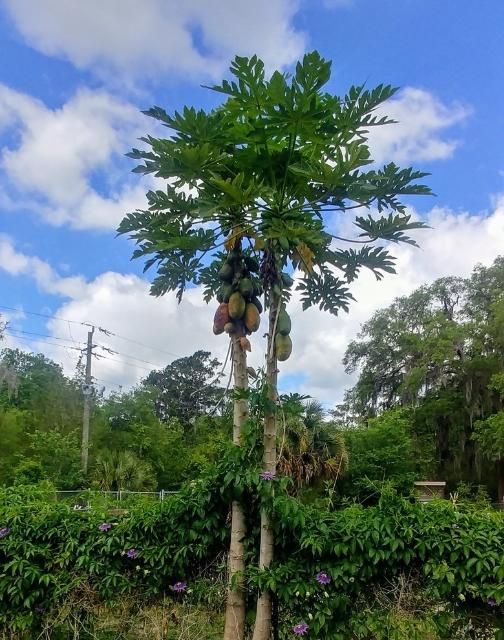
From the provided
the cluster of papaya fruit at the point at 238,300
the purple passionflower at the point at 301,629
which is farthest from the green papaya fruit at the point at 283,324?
the purple passionflower at the point at 301,629

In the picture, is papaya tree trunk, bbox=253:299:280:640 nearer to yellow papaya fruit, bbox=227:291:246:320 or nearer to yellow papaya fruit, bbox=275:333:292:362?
yellow papaya fruit, bbox=275:333:292:362

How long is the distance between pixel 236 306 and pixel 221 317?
0.36ft

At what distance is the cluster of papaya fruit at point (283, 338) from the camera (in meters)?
2.72

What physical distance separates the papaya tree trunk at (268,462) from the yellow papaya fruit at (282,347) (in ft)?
0.08

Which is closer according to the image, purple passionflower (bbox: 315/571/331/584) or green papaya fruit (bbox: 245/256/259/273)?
purple passionflower (bbox: 315/571/331/584)

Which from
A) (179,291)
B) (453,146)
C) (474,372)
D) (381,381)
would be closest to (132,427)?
(381,381)

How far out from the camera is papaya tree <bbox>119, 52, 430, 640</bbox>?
7.96 ft

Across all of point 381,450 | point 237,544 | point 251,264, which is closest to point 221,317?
point 251,264

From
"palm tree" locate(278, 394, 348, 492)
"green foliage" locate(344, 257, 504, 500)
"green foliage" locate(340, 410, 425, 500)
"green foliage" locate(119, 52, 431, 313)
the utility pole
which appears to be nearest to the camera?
"green foliage" locate(119, 52, 431, 313)

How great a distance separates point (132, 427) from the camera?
19.3 metres

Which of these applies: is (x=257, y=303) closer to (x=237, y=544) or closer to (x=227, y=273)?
(x=227, y=273)

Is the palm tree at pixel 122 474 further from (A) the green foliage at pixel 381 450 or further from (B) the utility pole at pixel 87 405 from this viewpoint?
(A) the green foliage at pixel 381 450

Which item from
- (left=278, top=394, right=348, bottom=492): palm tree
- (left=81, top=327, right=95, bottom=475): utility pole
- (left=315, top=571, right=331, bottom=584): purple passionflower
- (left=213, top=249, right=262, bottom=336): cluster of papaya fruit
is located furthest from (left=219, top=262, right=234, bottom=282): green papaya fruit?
(left=81, top=327, right=95, bottom=475): utility pole

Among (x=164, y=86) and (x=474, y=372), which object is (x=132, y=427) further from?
(x=164, y=86)
